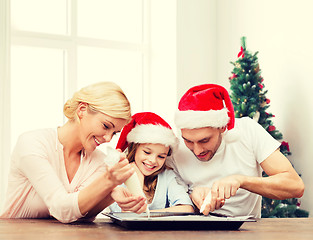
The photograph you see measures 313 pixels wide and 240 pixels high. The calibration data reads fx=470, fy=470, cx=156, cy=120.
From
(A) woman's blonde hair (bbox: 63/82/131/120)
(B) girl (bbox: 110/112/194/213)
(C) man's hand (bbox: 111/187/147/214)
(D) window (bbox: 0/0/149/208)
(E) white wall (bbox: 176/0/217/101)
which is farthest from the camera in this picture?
(E) white wall (bbox: 176/0/217/101)

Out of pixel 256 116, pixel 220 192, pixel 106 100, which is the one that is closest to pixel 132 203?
pixel 220 192

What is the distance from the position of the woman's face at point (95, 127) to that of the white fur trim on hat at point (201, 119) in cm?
35

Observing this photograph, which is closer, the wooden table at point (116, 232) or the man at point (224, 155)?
the wooden table at point (116, 232)

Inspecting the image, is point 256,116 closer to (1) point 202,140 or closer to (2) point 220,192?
(1) point 202,140

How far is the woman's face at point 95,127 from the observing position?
5.93 feet

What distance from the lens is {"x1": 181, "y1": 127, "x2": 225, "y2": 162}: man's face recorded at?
2.09 meters

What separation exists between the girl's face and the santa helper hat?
0.46ft

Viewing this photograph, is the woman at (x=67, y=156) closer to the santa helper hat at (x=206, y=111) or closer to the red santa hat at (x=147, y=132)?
the red santa hat at (x=147, y=132)

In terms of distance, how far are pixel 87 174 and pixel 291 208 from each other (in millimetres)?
1797

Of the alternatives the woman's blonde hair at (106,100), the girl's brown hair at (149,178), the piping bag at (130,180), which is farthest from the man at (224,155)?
the piping bag at (130,180)

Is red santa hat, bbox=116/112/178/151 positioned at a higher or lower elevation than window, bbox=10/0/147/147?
lower

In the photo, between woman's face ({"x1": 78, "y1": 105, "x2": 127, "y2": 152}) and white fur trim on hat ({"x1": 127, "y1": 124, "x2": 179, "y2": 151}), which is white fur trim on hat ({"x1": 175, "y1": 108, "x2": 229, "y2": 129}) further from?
woman's face ({"x1": 78, "y1": 105, "x2": 127, "y2": 152})

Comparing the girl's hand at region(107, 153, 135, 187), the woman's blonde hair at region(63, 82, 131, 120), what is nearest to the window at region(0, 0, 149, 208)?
the woman's blonde hair at region(63, 82, 131, 120)

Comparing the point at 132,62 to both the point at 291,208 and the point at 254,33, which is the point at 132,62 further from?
the point at 291,208
